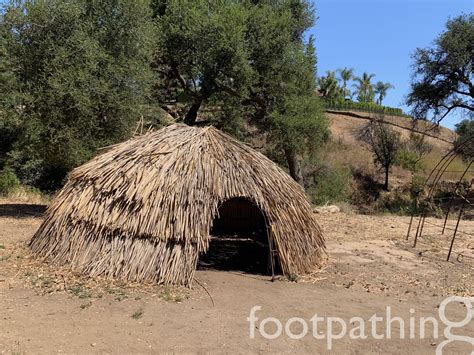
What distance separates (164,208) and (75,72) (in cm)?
616

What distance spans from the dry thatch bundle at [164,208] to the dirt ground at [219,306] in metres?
0.33

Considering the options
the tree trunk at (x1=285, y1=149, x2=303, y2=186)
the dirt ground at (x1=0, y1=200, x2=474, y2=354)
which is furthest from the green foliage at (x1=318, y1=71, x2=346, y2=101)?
the dirt ground at (x1=0, y1=200, x2=474, y2=354)

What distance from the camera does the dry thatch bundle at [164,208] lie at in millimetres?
6867

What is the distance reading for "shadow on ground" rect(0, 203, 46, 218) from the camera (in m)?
12.5

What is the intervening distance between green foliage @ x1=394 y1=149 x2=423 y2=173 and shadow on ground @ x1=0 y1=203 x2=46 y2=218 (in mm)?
24924

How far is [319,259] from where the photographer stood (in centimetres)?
855

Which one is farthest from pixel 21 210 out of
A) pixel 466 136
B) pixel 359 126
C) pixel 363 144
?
pixel 359 126

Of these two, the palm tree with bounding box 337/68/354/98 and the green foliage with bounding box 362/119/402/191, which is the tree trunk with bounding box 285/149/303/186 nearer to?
the green foliage with bounding box 362/119/402/191

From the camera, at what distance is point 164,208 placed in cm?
699

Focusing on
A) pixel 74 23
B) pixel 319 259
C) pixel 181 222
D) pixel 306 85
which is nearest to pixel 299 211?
pixel 319 259

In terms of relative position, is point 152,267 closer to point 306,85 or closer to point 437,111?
point 306,85

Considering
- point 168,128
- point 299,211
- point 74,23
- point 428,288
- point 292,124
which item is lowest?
point 428,288

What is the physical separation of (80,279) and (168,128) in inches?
122

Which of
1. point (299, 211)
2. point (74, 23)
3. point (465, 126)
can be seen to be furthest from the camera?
point (465, 126)
